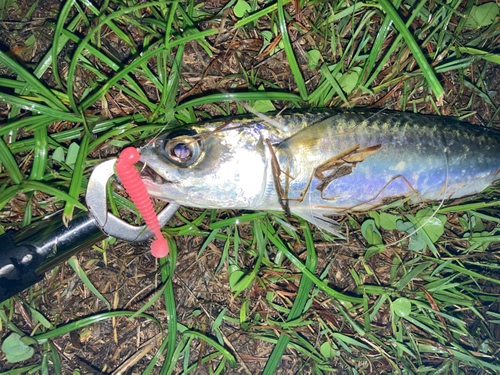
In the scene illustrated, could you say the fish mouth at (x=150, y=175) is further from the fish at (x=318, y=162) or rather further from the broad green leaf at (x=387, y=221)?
the broad green leaf at (x=387, y=221)

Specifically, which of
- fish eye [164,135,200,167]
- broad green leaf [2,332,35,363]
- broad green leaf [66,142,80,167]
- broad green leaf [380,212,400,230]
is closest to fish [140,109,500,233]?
fish eye [164,135,200,167]

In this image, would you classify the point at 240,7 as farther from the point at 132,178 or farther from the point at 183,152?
the point at 132,178

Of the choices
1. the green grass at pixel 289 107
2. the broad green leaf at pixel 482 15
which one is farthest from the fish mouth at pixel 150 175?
the broad green leaf at pixel 482 15

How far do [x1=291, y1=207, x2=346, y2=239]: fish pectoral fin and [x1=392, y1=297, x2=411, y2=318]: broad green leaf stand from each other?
2.87ft

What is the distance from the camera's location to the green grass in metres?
2.36

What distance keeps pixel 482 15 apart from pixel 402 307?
2.59m

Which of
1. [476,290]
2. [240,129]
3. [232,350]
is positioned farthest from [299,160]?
[476,290]

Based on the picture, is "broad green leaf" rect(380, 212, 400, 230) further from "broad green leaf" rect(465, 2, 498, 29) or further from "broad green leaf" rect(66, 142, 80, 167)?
"broad green leaf" rect(66, 142, 80, 167)

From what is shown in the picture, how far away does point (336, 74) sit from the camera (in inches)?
98.8

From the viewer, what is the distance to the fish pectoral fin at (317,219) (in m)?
2.30

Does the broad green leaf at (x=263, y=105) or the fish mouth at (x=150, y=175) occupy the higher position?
the broad green leaf at (x=263, y=105)

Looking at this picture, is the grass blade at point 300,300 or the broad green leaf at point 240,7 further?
the grass blade at point 300,300

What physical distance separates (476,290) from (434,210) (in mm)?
964

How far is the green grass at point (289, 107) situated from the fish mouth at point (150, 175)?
1.61 feet
